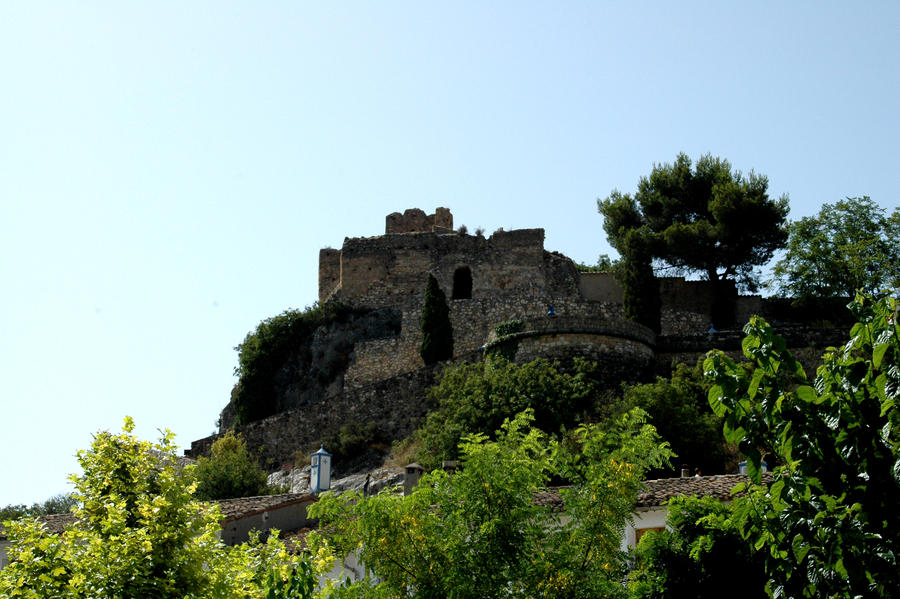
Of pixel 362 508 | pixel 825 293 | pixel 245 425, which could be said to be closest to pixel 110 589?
pixel 362 508

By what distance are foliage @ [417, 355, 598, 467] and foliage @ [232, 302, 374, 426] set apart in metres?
11.2

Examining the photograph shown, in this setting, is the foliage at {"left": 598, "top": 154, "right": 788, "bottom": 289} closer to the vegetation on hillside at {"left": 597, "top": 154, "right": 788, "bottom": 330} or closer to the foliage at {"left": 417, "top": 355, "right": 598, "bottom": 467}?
the vegetation on hillside at {"left": 597, "top": 154, "right": 788, "bottom": 330}

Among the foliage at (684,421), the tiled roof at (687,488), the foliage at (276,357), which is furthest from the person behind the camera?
the foliage at (276,357)

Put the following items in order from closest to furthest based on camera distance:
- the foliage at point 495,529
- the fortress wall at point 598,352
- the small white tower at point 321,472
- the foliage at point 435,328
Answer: the foliage at point 495,529 < the small white tower at point 321,472 < the fortress wall at point 598,352 < the foliage at point 435,328

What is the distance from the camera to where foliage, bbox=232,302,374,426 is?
159 ft

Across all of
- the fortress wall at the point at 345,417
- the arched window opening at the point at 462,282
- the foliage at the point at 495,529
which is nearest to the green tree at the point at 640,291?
the fortress wall at the point at 345,417

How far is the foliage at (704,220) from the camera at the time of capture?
49375 millimetres

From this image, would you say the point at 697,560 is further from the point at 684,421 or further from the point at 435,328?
the point at 435,328

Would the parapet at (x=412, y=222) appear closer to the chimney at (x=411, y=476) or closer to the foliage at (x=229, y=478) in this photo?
A: the foliage at (x=229, y=478)

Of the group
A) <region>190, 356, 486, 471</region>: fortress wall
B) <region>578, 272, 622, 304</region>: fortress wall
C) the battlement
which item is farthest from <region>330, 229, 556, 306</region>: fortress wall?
<region>190, 356, 486, 471</region>: fortress wall

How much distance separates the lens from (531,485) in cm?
1695

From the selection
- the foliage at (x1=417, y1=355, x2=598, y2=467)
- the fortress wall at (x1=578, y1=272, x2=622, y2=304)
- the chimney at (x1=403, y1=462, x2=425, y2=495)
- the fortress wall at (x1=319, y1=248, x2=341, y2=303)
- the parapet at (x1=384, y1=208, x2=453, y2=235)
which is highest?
the parapet at (x1=384, y1=208, x2=453, y2=235)

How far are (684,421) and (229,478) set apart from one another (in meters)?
13.1

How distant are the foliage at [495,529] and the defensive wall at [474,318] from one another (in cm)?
2131
